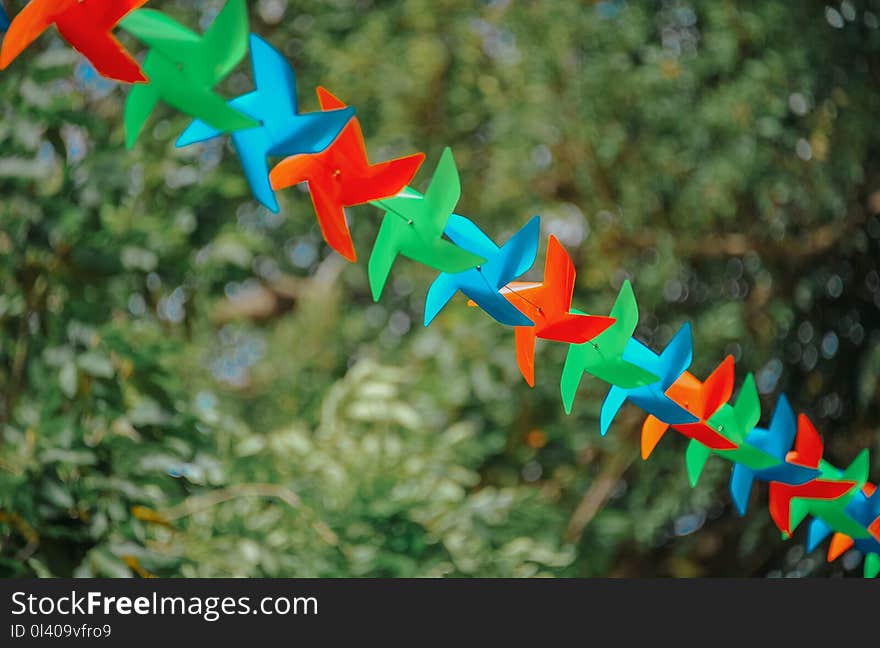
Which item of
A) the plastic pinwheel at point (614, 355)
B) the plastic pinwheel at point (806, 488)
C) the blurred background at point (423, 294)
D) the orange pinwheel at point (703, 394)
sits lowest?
the blurred background at point (423, 294)

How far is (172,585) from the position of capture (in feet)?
2.26

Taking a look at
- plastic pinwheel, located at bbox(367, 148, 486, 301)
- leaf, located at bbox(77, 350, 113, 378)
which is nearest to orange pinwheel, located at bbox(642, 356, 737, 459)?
plastic pinwheel, located at bbox(367, 148, 486, 301)

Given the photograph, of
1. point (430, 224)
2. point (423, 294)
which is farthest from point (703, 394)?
point (423, 294)

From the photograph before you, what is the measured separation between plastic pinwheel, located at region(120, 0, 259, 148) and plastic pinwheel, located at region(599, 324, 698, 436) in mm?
164

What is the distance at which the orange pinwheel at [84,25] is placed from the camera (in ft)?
0.74

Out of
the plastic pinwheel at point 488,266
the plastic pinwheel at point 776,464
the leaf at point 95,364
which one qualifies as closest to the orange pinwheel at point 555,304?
the plastic pinwheel at point 488,266

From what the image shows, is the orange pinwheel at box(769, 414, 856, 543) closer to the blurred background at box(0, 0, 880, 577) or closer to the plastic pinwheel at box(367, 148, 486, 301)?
the plastic pinwheel at box(367, 148, 486, 301)

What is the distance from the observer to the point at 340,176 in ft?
0.88

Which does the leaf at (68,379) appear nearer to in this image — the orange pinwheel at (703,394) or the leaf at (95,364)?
the leaf at (95,364)

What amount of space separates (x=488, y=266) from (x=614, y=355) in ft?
0.21

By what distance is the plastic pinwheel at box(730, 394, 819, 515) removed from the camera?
0.39 meters

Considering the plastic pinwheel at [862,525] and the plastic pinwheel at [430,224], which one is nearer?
the plastic pinwheel at [430,224]

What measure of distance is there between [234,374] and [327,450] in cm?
53

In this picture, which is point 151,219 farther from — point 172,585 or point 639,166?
point 639,166
